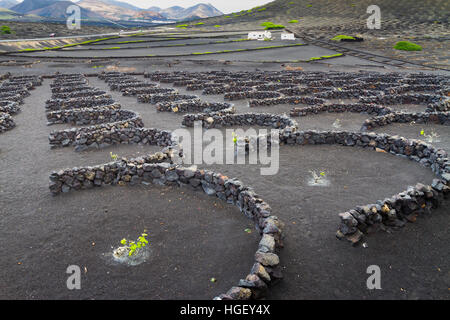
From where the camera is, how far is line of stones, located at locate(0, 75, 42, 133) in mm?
20159

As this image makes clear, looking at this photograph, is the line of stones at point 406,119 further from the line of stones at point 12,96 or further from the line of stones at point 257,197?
the line of stones at point 12,96

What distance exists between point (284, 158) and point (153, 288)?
8.79m

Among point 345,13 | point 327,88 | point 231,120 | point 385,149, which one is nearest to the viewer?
point 385,149


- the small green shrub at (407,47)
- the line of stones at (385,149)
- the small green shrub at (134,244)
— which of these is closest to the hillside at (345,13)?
the small green shrub at (407,47)

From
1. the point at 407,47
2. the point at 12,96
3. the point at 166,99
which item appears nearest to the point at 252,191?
the point at 166,99

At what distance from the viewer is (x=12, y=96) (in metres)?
28.3

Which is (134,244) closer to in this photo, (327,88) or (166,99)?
(166,99)

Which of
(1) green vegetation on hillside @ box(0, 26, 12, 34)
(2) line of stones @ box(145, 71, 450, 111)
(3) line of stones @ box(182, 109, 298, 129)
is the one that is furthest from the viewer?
(1) green vegetation on hillside @ box(0, 26, 12, 34)

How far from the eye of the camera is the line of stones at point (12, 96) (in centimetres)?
2016

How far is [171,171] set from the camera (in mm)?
11359

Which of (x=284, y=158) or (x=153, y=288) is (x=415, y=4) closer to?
(x=284, y=158)

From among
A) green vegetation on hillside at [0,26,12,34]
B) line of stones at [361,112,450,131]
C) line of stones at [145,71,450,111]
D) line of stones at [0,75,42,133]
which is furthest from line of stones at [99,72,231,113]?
green vegetation on hillside at [0,26,12,34]

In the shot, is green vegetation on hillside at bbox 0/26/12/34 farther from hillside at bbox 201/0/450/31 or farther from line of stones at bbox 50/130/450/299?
line of stones at bbox 50/130/450/299

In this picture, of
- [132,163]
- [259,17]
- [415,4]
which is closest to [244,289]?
[132,163]
